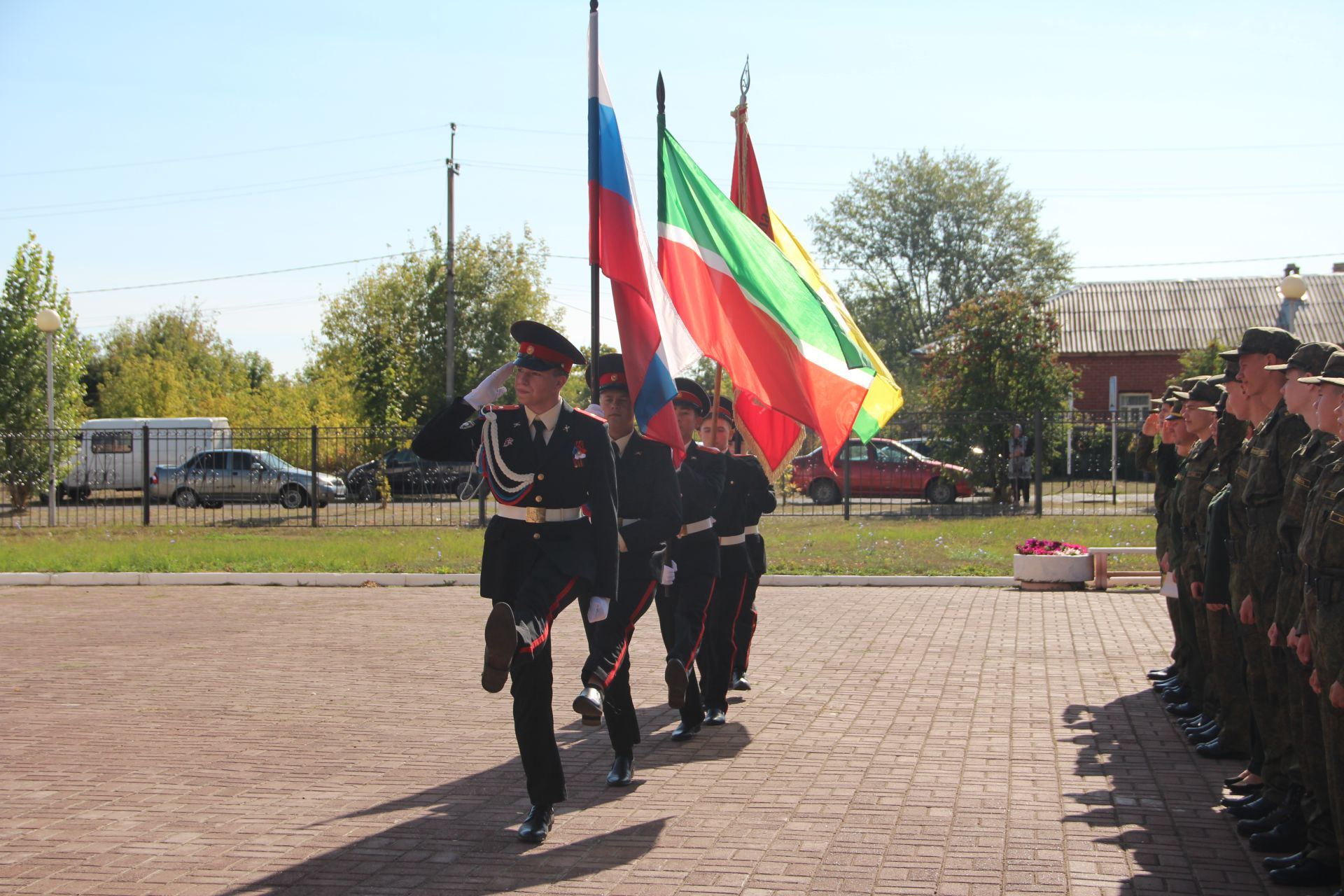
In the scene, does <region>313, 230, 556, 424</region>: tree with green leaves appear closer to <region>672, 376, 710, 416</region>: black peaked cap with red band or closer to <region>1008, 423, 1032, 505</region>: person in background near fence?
<region>1008, 423, 1032, 505</region>: person in background near fence

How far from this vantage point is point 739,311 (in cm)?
828

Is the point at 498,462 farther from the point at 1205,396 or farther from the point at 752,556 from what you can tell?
the point at 1205,396

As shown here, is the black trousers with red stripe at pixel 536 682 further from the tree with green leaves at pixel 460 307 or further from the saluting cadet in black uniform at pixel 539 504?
the tree with green leaves at pixel 460 307

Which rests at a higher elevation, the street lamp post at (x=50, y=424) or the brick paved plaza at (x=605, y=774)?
the street lamp post at (x=50, y=424)

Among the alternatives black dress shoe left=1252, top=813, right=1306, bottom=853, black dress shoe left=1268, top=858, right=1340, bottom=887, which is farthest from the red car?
black dress shoe left=1268, top=858, right=1340, bottom=887

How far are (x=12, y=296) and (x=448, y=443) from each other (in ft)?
82.2

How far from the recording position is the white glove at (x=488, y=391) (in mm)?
5922

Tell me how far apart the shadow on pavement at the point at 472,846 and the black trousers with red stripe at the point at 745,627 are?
173 centimetres

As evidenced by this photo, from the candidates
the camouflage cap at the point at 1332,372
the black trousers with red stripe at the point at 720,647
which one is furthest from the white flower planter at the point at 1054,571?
the camouflage cap at the point at 1332,372

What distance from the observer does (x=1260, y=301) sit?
46.0 meters

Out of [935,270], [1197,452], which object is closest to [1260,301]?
[935,270]

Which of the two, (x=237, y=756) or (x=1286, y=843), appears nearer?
(x=1286, y=843)

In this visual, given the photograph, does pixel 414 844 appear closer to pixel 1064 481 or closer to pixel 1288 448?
pixel 1288 448

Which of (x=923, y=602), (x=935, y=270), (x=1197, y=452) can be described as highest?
(x=935, y=270)
